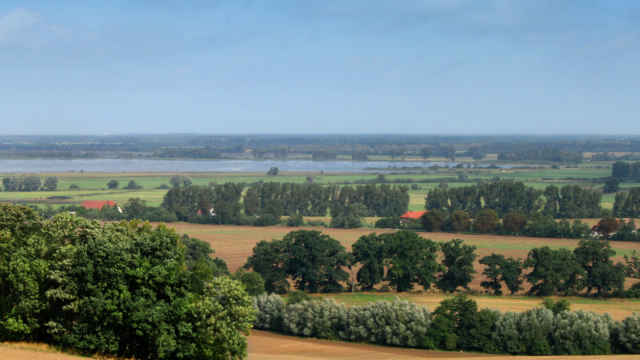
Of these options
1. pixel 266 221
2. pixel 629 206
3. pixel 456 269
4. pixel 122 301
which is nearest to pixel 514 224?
pixel 629 206

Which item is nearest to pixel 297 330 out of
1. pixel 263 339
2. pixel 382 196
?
pixel 263 339

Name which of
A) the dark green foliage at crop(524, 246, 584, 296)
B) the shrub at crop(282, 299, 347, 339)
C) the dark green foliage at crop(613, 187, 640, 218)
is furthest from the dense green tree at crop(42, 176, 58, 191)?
the shrub at crop(282, 299, 347, 339)

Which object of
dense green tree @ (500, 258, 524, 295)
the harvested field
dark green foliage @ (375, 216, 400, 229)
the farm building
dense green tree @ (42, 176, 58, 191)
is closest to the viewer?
the harvested field

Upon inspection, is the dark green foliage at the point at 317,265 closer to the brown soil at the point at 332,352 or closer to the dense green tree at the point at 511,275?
the dense green tree at the point at 511,275

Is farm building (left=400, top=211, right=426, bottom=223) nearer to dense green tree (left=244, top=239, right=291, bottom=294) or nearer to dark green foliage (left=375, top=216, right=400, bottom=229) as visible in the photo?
dark green foliage (left=375, top=216, right=400, bottom=229)

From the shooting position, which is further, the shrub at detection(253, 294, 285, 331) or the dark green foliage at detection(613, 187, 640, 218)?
the dark green foliage at detection(613, 187, 640, 218)

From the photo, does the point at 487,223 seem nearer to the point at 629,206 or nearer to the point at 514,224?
the point at 514,224

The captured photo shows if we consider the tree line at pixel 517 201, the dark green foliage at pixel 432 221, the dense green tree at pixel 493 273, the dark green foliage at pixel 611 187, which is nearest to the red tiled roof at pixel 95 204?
the dark green foliage at pixel 432 221
